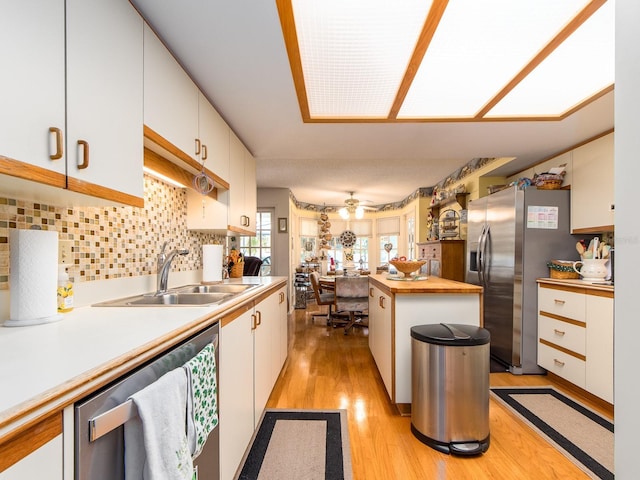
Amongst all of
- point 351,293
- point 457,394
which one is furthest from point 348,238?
point 457,394

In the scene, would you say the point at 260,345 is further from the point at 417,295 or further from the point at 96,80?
the point at 96,80

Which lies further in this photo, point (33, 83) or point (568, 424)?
point (568, 424)

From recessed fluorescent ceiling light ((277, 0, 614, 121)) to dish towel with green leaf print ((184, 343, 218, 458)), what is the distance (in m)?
1.42

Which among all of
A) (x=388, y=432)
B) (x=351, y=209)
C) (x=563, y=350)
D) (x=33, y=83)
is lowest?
(x=388, y=432)

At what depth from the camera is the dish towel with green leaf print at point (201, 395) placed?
36.1 inches

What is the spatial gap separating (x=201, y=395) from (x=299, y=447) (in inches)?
44.0

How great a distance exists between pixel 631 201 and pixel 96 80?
5.04 ft

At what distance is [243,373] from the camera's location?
5.24 ft

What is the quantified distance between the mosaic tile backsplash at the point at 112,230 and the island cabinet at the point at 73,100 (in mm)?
148

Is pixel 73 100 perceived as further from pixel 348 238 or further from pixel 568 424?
pixel 348 238

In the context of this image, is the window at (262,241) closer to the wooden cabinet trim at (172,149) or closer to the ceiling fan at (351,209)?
the ceiling fan at (351,209)

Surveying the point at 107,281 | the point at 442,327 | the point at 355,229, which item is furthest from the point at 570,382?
the point at 355,229

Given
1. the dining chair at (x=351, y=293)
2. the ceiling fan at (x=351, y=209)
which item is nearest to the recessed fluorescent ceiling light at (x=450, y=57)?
the dining chair at (x=351, y=293)

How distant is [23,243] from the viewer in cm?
102
